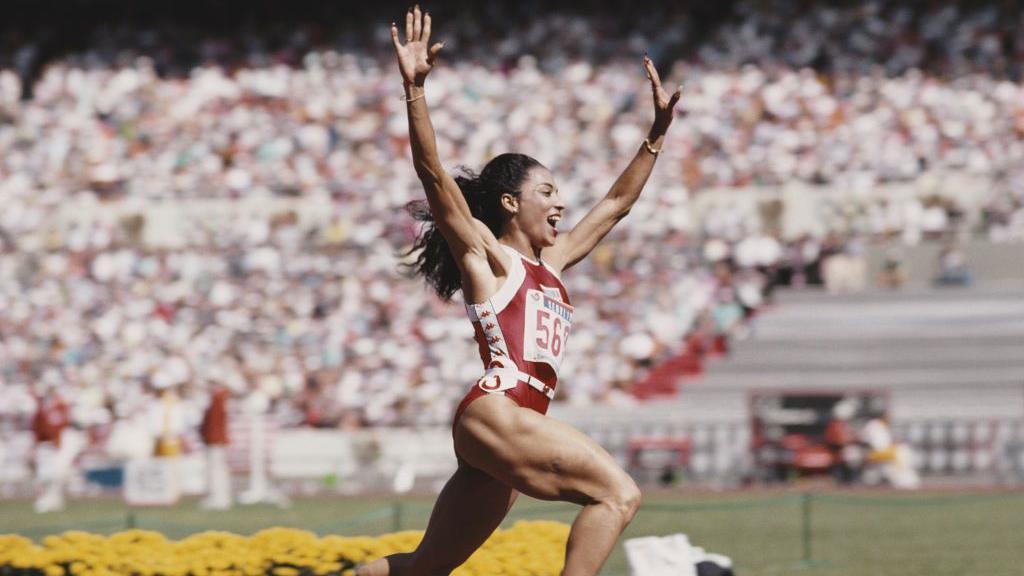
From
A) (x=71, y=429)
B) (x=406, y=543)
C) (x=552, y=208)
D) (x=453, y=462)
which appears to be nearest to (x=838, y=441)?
(x=453, y=462)

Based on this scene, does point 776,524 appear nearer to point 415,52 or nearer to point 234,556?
point 234,556

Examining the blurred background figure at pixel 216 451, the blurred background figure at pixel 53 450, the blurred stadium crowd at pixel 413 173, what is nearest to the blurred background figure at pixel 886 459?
the blurred stadium crowd at pixel 413 173

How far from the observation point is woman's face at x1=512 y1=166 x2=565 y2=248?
23.3 feet

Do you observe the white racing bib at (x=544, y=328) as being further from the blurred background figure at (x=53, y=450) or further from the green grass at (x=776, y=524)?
the blurred background figure at (x=53, y=450)

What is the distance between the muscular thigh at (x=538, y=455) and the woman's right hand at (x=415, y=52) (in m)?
1.30

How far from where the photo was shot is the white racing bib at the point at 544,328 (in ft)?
22.3

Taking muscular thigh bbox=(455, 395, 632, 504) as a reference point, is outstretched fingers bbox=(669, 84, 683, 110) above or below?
above

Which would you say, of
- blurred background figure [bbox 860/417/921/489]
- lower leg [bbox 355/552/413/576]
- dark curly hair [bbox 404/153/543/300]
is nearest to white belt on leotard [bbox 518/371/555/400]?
dark curly hair [bbox 404/153/543/300]

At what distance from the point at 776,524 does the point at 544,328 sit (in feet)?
32.5

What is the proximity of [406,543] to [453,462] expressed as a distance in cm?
1431

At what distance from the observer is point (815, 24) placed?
3084 centimetres

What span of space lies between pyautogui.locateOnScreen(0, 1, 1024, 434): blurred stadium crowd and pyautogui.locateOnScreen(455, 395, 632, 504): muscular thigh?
57.7 ft

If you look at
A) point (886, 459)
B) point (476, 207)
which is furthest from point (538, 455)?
point (886, 459)

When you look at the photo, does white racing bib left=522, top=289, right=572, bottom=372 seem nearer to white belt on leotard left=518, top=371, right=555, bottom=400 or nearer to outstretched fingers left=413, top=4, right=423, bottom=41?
white belt on leotard left=518, top=371, right=555, bottom=400
